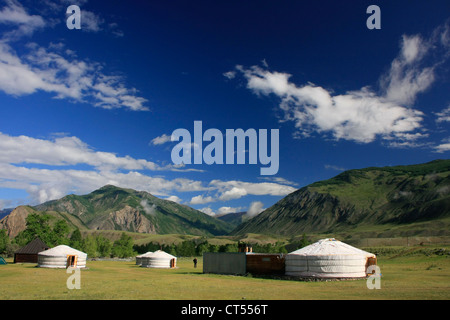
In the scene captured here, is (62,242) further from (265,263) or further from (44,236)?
(265,263)

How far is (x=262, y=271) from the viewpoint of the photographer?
37281 millimetres

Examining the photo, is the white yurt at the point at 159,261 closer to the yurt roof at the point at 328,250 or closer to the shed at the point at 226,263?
the shed at the point at 226,263

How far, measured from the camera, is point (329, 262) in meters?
31.7

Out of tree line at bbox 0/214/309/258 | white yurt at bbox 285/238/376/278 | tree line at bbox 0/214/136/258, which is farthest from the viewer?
tree line at bbox 0/214/309/258

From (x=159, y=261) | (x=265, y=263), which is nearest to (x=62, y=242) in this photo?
(x=159, y=261)

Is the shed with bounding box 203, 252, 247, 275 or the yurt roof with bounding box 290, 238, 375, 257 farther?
the shed with bounding box 203, 252, 247, 275

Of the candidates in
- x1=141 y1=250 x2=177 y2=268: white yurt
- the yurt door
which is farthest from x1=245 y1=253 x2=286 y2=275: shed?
the yurt door

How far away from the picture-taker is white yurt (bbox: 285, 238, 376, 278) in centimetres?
3161

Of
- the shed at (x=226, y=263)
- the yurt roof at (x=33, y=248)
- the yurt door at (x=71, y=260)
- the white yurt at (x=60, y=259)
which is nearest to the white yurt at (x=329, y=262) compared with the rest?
the shed at (x=226, y=263)

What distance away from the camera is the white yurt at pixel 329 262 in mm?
31609

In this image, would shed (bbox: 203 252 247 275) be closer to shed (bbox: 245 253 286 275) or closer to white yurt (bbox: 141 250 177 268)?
shed (bbox: 245 253 286 275)
